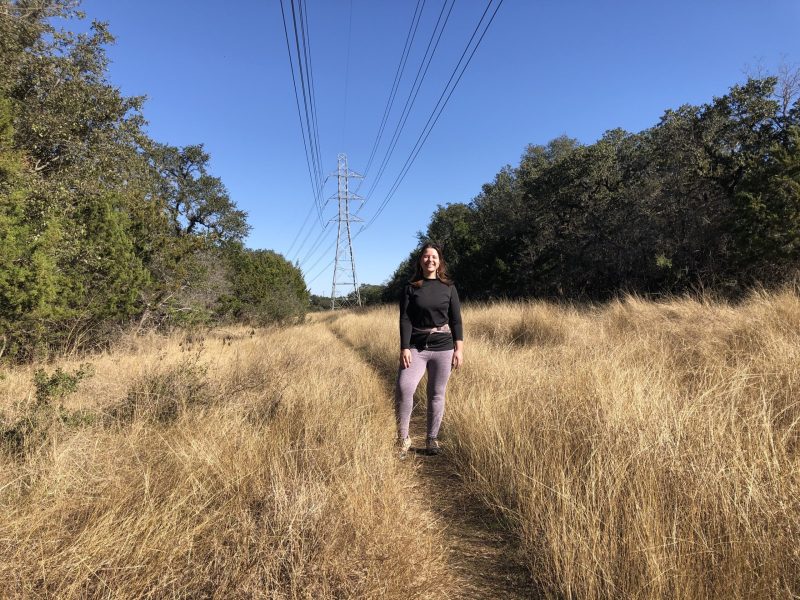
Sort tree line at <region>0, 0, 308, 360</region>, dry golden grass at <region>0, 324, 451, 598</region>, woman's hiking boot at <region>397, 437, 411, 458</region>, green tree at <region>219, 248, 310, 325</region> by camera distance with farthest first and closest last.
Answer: green tree at <region>219, 248, 310, 325</region>
tree line at <region>0, 0, 308, 360</region>
woman's hiking boot at <region>397, 437, 411, 458</region>
dry golden grass at <region>0, 324, 451, 598</region>

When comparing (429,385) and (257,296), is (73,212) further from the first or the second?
(257,296)

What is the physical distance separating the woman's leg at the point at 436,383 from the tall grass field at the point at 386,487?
0.26 metres

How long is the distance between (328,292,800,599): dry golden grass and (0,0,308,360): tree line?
5948 millimetres

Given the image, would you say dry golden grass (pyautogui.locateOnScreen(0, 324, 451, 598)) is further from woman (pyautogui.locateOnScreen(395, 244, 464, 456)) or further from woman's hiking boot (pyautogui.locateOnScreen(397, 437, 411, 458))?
woman (pyautogui.locateOnScreen(395, 244, 464, 456))

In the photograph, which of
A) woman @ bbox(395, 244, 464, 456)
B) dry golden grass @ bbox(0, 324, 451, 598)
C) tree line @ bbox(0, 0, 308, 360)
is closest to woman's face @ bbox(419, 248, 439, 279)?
woman @ bbox(395, 244, 464, 456)

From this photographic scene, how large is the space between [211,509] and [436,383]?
2208mm

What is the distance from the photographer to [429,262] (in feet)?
12.9

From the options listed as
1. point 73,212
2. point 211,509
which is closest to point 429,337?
point 211,509

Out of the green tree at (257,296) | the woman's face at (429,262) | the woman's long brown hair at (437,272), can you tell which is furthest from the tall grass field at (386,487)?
the green tree at (257,296)

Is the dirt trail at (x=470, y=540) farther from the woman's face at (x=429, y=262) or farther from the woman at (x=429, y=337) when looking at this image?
the woman's face at (x=429, y=262)

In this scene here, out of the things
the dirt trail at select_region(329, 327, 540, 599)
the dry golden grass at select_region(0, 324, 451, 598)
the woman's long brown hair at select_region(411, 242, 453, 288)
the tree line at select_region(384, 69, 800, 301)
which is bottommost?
the dirt trail at select_region(329, 327, 540, 599)

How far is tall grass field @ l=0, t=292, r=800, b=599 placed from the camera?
1783 mm

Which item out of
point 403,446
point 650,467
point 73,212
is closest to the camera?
point 650,467

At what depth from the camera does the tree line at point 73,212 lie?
18.8 ft
